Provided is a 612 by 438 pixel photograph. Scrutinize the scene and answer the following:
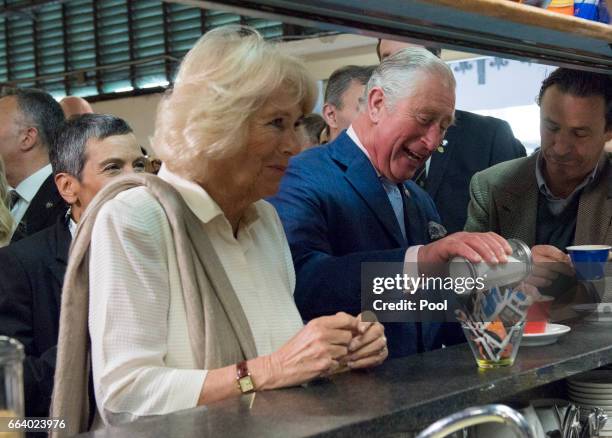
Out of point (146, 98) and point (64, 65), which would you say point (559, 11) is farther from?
point (64, 65)

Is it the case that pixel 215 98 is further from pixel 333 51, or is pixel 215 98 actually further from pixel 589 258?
pixel 333 51

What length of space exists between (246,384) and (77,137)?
1.74m

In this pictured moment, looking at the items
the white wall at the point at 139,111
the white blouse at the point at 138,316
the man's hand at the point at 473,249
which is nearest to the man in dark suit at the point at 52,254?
the white blouse at the point at 138,316

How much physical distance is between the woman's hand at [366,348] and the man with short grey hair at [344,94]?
7.31 feet

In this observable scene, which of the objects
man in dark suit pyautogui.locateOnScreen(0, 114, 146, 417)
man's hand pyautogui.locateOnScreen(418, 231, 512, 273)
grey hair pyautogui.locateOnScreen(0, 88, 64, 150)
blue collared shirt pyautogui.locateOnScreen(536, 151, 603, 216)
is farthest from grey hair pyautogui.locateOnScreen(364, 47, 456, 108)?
grey hair pyautogui.locateOnScreen(0, 88, 64, 150)

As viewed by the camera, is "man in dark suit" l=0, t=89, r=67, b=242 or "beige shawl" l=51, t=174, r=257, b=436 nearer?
"beige shawl" l=51, t=174, r=257, b=436

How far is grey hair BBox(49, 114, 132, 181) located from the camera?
310cm

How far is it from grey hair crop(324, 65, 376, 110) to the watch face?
2.55 m

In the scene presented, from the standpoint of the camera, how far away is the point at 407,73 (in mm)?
2477

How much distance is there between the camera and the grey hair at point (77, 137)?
310cm

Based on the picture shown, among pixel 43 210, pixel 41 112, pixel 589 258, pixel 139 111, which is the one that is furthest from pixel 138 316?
pixel 139 111

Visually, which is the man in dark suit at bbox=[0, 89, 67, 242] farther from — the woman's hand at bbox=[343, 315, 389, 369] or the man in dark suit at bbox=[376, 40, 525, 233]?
the woman's hand at bbox=[343, 315, 389, 369]

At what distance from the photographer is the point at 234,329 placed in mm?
1796

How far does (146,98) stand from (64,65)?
142cm
